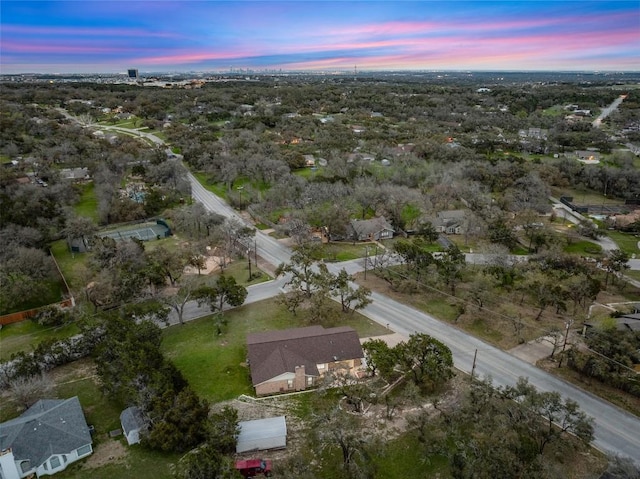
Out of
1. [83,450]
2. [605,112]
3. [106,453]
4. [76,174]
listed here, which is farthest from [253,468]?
[605,112]

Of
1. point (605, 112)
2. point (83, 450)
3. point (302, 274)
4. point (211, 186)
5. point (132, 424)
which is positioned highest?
point (605, 112)

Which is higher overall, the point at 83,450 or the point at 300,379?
the point at 300,379

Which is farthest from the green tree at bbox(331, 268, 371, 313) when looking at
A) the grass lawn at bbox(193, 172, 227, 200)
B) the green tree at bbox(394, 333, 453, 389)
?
the grass lawn at bbox(193, 172, 227, 200)

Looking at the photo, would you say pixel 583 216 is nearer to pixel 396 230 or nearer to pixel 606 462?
pixel 396 230

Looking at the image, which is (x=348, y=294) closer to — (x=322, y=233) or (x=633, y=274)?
(x=322, y=233)

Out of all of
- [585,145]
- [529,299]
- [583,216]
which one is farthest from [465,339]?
[585,145]

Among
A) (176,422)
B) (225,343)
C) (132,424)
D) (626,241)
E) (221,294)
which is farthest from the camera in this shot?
(626,241)

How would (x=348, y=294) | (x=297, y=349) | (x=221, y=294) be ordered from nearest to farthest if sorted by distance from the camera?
(x=297, y=349)
(x=221, y=294)
(x=348, y=294)

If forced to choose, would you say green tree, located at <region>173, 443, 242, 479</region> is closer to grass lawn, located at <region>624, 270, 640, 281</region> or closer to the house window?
the house window
